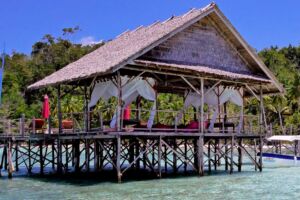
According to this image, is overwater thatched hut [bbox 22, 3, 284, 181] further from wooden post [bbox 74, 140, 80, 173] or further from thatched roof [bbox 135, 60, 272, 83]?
wooden post [bbox 74, 140, 80, 173]

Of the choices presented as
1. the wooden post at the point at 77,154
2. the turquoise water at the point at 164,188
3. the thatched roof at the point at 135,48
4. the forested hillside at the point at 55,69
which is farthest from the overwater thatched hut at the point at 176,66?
the forested hillside at the point at 55,69

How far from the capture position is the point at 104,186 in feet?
50.4

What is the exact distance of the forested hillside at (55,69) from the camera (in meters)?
44.9

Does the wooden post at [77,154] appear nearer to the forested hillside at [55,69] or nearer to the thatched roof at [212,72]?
the thatched roof at [212,72]

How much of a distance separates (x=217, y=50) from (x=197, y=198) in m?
7.92

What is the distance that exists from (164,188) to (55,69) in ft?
139

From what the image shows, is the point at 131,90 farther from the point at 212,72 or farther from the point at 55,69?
the point at 55,69

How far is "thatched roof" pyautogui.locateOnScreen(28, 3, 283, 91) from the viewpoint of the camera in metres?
16.2

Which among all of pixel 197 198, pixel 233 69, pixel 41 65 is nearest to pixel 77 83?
pixel 233 69

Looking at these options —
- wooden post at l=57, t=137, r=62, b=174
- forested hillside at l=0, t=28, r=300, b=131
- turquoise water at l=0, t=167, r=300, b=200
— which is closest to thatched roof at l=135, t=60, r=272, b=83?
turquoise water at l=0, t=167, r=300, b=200

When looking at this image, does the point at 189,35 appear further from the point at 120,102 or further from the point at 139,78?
the point at 120,102

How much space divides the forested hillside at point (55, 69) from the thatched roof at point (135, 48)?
2025 cm

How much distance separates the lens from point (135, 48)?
1667cm

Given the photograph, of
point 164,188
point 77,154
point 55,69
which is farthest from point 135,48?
point 55,69
